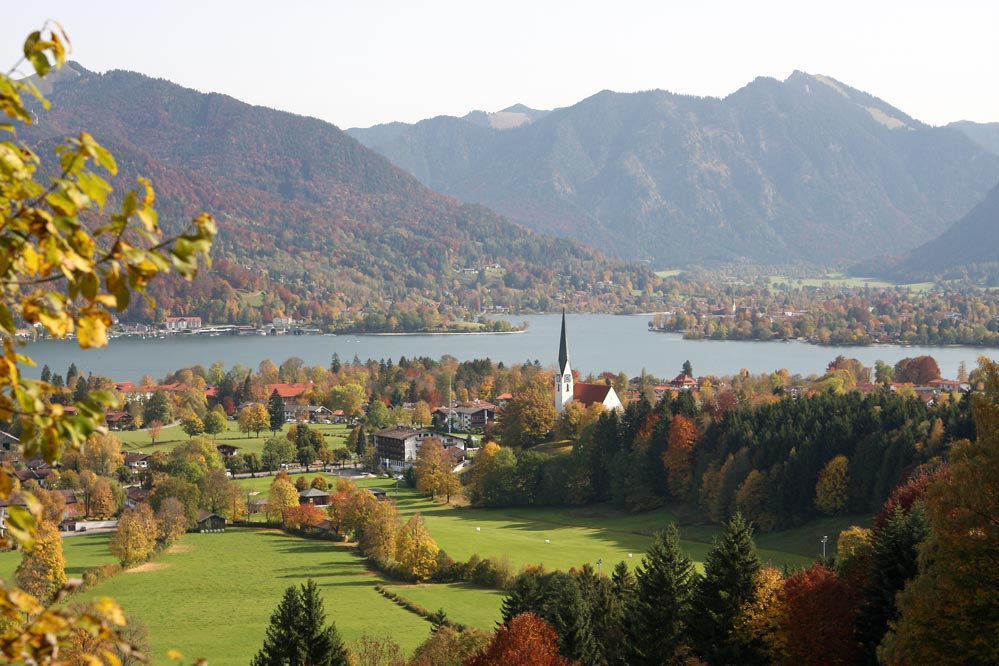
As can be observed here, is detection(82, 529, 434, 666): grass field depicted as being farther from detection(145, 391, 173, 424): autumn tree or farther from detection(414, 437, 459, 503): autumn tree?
detection(145, 391, 173, 424): autumn tree

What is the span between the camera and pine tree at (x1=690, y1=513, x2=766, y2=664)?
1569cm

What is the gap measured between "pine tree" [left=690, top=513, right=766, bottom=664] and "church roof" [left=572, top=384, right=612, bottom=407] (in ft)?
108

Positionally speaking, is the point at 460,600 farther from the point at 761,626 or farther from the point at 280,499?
the point at 761,626

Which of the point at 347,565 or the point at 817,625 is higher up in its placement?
the point at 817,625

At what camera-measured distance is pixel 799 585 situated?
15.4m

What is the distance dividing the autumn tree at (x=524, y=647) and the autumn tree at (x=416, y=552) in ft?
43.2

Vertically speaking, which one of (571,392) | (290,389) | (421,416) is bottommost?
(421,416)

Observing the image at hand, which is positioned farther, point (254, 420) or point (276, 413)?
point (276, 413)

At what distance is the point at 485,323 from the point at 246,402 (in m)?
73.3

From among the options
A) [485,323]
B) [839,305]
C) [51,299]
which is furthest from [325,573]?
[839,305]

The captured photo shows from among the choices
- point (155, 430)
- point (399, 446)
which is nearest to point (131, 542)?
point (399, 446)

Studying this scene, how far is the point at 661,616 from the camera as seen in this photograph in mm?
16719

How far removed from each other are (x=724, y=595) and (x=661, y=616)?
1.39 meters

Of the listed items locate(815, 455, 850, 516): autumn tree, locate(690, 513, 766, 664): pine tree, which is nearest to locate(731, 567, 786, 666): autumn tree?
locate(690, 513, 766, 664): pine tree
